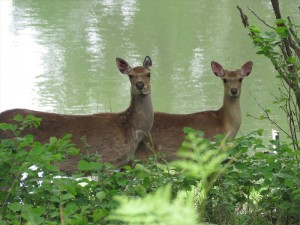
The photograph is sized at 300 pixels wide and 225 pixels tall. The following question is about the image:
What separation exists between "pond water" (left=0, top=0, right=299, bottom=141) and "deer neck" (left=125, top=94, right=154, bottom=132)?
3.09 meters

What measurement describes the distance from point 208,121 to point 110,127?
1.10 meters

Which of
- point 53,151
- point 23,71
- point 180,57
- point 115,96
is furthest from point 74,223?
point 180,57

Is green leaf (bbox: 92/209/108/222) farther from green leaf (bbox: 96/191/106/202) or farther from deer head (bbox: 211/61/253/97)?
deer head (bbox: 211/61/253/97)

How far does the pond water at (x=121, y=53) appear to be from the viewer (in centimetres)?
1148

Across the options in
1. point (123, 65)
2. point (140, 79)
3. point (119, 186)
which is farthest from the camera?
point (123, 65)

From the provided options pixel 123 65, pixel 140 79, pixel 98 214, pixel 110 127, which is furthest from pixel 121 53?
pixel 98 214

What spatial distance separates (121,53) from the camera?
46.3ft

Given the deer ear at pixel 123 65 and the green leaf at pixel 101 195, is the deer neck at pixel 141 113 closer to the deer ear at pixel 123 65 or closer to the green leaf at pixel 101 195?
the deer ear at pixel 123 65

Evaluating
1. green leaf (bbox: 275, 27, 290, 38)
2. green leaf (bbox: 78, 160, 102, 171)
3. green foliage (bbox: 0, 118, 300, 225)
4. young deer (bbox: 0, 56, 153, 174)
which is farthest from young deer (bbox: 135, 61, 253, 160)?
green leaf (bbox: 78, 160, 102, 171)

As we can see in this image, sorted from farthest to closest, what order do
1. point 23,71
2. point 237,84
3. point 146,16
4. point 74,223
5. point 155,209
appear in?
point 146,16
point 23,71
point 237,84
point 74,223
point 155,209

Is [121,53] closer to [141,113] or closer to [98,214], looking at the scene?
[141,113]

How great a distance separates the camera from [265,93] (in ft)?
38.8

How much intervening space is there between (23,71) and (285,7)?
770cm

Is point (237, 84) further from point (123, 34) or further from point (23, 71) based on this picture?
point (123, 34)
